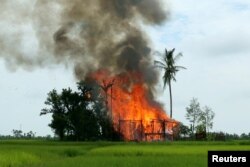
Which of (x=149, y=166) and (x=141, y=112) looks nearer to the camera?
(x=149, y=166)

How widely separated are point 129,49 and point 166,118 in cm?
1458

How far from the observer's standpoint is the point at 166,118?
96812 millimetres

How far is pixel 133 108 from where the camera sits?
3844 inches

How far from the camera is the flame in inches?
3644

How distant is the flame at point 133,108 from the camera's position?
9256 cm

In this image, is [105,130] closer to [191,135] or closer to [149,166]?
[191,135]

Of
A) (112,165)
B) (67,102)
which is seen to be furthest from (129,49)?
(112,165)
